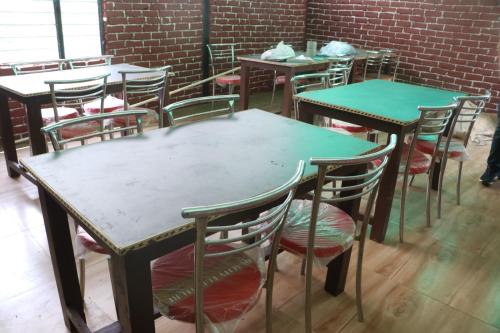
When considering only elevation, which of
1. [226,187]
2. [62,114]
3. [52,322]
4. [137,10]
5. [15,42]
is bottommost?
[52,322]

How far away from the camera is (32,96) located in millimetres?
2443

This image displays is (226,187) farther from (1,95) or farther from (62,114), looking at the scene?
(1,95)

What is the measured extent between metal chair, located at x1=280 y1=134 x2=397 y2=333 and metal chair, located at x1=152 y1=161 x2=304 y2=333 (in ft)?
0.55

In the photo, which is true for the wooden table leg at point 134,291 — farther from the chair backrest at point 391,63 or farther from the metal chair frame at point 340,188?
the chair backrest at point 391,63

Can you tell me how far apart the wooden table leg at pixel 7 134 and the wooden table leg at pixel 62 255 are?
5.93 ft

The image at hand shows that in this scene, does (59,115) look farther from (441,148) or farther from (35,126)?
(441,148)

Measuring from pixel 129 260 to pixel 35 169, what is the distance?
554 millimetres

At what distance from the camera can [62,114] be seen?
9.48ft

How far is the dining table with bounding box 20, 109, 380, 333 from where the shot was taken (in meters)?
1.05

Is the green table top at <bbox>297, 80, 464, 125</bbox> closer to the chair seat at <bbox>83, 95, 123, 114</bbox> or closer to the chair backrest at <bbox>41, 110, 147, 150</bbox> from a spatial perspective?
the chair backrest at <bbox>41, 110, 147, 150</bbox>

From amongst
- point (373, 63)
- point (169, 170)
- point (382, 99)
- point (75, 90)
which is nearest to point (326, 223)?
point (169, 170)

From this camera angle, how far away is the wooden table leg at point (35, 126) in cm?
248

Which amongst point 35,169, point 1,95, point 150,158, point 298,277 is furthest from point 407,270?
point 1,95

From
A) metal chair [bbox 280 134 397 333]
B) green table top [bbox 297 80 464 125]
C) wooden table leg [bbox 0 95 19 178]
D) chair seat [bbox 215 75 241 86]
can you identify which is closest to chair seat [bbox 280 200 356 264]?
metal chair [bbox 280 134 397 333]
